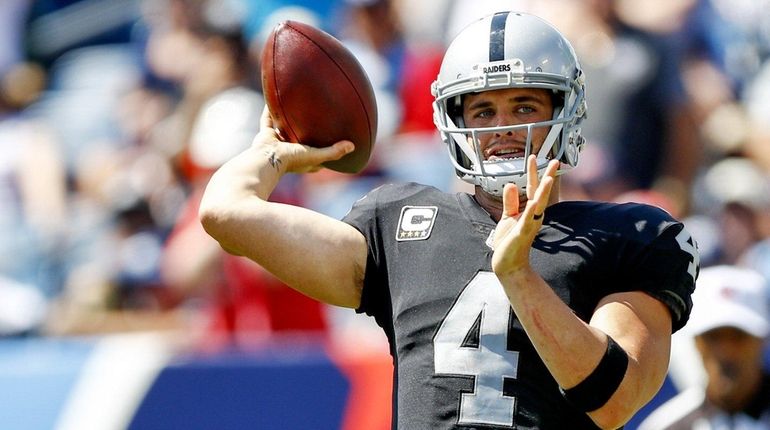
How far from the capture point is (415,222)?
9.24 feet

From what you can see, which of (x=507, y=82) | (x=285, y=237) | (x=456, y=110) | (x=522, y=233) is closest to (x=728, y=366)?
(x=456, y=110)

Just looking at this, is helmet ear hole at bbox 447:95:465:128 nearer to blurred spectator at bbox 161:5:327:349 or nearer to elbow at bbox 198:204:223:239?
elbow at bbox 198:204:223:239

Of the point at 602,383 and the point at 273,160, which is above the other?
the point at 273,160

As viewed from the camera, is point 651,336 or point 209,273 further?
point 209,273

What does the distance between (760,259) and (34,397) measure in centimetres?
323

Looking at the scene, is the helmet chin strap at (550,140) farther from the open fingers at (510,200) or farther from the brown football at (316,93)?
the brown football at (316,93)

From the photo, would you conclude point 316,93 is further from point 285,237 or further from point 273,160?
point 285,237

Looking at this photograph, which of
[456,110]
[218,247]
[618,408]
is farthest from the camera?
[218,247]

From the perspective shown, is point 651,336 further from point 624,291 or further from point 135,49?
point 135,49

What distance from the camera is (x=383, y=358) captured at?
4.69 metres

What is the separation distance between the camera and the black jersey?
257cm

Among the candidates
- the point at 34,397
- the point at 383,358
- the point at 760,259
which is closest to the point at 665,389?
the point at 383,358

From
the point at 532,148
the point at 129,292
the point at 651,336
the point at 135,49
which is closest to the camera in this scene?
the point at 651,336

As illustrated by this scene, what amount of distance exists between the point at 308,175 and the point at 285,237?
3.76 metres
